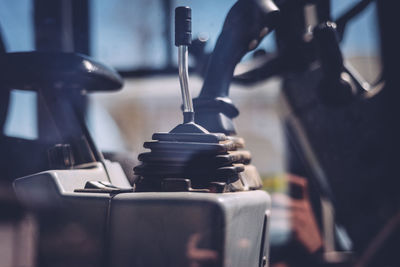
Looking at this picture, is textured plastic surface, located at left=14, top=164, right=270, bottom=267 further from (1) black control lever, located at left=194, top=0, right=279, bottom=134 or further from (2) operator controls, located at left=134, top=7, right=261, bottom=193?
(1) black control lever, located at left=194, top=0, right=279, bottom=134

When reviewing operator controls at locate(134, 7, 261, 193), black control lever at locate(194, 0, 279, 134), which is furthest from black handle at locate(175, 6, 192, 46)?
black control lever at locate(194, 0, 279, 134)

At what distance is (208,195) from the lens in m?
0.49

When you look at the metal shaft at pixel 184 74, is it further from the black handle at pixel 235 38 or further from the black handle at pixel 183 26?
the black handle at pixel 235 38

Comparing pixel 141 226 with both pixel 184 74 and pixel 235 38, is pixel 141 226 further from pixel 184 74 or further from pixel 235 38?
pixel 235 38

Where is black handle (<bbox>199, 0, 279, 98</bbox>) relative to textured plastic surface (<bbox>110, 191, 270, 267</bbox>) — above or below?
above

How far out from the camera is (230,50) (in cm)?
70

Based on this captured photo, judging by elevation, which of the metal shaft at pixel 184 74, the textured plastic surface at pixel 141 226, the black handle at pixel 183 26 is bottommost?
the textured plastic surface at pixel 141 226

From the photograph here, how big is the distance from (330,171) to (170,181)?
31.0 inches

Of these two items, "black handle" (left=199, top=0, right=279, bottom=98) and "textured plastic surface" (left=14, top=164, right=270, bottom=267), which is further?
"black handle" (left=199, top=0, right=279, bottom=98)

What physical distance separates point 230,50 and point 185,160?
0.77ft

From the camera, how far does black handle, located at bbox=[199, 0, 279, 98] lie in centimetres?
69

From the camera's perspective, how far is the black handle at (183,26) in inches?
22.0

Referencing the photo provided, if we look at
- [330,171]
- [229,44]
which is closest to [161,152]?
[229,44]

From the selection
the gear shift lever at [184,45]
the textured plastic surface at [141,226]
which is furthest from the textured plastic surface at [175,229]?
the gear shift lever at [184,45]
